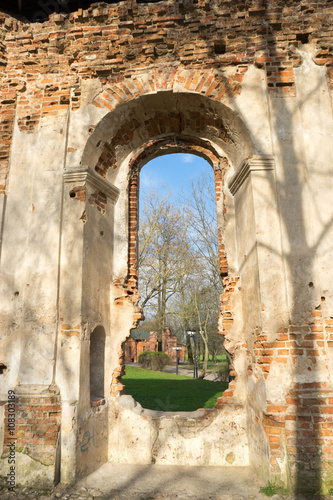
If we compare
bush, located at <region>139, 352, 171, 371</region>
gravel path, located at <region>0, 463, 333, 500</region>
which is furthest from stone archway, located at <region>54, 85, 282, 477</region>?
bush, located at <region>139, 352, 171, 371</region>

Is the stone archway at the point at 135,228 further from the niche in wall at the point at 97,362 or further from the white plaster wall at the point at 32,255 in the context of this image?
the white plaster wall at the point at 32,255

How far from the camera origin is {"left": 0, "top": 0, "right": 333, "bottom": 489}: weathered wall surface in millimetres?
3904

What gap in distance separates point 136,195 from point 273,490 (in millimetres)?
4341

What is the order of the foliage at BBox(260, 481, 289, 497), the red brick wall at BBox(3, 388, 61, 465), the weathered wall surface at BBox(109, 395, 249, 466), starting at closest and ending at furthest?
the foliage at BBox(260, 481, 289, 497), the red brick wall at BBox(3, 388, 61, 465), the weathered wall surface at BBox(109, 395, 249, 466)

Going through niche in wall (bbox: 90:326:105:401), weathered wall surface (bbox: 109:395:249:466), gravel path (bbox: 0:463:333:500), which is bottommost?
gravel path (bbox: 0:463:333:500)

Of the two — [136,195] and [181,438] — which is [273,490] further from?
[136,195]

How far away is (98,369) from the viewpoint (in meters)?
4.84

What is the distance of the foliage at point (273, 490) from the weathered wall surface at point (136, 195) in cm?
11

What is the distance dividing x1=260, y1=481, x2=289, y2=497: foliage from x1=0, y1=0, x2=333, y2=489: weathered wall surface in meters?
0.11

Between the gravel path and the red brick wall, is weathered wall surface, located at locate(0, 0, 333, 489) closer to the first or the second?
the red brick wall

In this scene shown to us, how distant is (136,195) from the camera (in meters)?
5.74

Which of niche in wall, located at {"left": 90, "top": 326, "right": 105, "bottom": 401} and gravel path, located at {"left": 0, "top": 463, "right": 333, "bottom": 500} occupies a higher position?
niche in wall, located at {"left": 90, "top": 326, "right": 105, "bottom": 401}

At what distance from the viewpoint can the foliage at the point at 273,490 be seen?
11.5ft

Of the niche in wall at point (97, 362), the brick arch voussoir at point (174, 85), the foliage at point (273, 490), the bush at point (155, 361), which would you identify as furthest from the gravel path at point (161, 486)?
the bush at point (155, 361)
